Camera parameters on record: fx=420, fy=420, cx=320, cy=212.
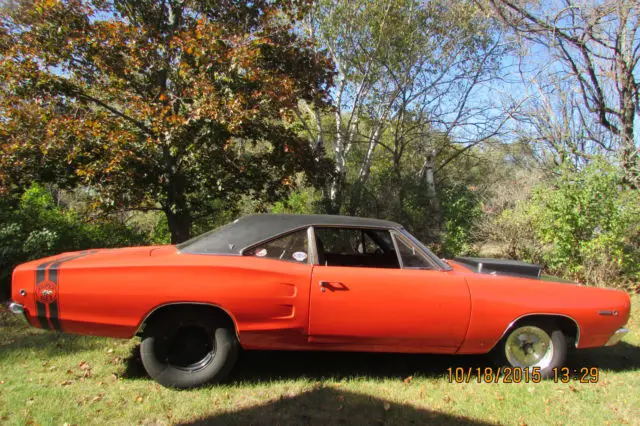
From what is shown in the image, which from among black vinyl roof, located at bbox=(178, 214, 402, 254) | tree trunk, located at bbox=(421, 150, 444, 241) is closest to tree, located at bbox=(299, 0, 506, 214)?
tree trunk, located at bbox=(421, 150, 444, 241)

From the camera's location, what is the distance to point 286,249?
3488 mm

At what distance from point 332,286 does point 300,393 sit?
A: 867 millimetres

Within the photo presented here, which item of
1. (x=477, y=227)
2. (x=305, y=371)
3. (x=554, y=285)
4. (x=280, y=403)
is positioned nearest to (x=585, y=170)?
(x=477, y=227)

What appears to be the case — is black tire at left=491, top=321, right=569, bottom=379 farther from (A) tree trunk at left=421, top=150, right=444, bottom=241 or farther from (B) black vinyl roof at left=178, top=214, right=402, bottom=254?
(A) tree trunk at left=421, top=150, right=444, bottom=241

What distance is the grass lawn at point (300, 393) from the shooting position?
9.57ft

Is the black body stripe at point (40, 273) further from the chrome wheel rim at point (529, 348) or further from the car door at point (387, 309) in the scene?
the chrome wheel rim at point (529, 348)

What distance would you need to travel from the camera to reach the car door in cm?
330

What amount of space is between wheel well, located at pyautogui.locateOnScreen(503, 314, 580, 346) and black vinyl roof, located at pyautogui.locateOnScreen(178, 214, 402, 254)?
4.41 ft

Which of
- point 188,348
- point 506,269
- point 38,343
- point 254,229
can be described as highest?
point 254,229

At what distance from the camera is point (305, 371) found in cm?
375

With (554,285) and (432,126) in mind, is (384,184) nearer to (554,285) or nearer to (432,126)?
(432,126)

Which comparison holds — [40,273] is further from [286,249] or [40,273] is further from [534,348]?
[534,348]

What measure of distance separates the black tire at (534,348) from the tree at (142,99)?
4342 millimetres

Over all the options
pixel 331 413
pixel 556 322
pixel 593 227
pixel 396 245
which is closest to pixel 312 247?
pixel 396 245
